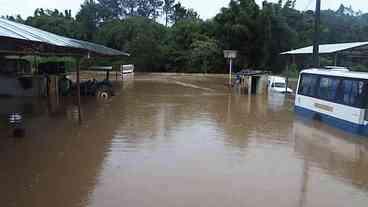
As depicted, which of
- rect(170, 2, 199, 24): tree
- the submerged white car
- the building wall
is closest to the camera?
the building wall

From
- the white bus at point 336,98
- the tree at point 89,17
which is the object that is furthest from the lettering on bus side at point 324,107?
the tree at point 89,17

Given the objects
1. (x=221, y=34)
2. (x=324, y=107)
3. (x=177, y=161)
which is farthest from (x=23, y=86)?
(x=221, y=34)

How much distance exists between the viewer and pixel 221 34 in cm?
5222

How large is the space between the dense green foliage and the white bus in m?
24.7

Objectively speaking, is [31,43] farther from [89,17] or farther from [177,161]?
[89,17]

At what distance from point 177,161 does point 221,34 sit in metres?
43.7

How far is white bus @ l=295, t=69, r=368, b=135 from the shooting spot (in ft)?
43.4

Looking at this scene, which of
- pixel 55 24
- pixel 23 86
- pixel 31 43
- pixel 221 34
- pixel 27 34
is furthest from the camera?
pixel 55 24

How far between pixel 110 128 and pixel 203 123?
3.43 meters

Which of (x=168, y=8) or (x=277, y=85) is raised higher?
(x=168, y=8)

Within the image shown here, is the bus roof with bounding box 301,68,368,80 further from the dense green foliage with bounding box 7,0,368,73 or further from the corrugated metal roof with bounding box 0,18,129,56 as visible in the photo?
the dense green foliage with bounding box 7,0,368,73

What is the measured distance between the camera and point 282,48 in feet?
163

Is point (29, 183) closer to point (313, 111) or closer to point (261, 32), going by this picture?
point (313, 111)

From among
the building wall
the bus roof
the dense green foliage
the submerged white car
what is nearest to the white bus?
the bus roof
